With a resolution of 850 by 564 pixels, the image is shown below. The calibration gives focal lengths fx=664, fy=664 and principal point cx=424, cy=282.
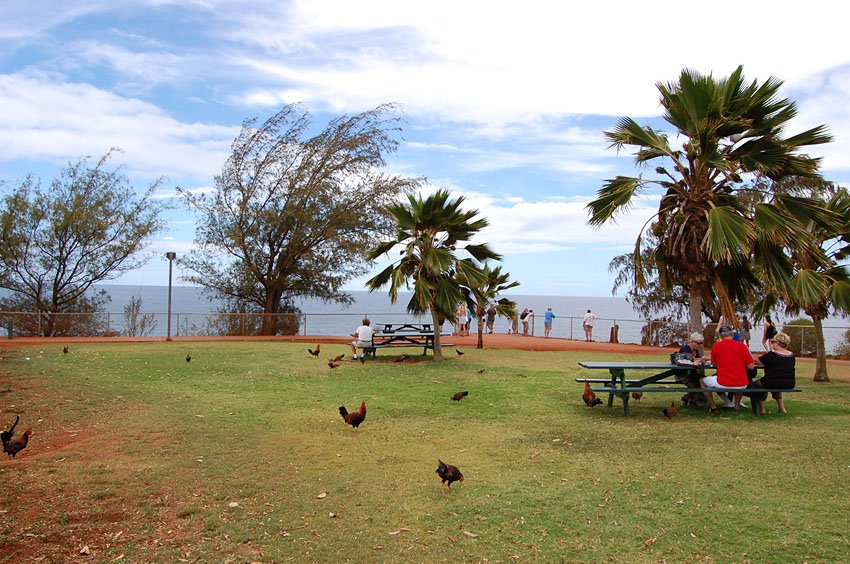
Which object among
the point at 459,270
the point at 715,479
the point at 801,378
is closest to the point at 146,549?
the point at 715,479

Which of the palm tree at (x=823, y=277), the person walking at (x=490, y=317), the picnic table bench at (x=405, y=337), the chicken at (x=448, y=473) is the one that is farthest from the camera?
the person walking at (x=490, y=317)

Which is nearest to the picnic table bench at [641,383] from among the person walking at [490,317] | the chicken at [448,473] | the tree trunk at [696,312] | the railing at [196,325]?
the tree trunk at [696,312]

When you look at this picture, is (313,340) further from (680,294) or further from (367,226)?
(680,294)

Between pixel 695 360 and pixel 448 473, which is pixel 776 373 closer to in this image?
pixel 695 360

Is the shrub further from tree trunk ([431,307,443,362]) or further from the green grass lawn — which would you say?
tree trunk ([431,307,443,362])

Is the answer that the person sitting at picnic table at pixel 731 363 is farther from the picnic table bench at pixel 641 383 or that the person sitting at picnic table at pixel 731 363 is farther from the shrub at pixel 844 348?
the shrub at pixel 844 348

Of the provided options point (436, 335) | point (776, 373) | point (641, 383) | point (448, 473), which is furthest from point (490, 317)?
point (448, 473)

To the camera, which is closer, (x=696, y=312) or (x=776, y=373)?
(x=776, y=373)

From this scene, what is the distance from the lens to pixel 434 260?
54.6 ft

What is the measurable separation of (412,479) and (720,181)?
7.86 meters

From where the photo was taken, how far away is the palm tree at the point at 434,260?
1684 centimetres

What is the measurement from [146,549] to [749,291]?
10429 mm

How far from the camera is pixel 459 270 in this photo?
1716 centimetres

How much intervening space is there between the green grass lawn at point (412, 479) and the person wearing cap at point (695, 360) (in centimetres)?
46
